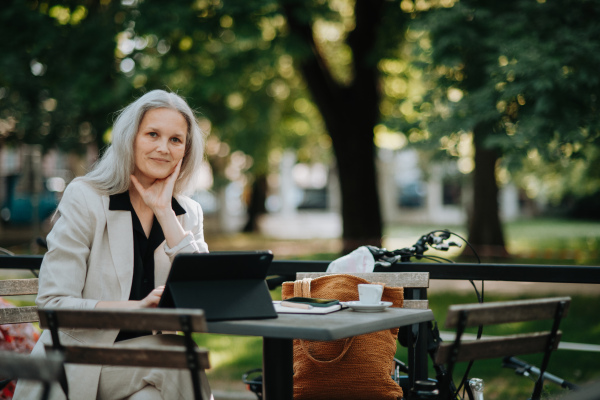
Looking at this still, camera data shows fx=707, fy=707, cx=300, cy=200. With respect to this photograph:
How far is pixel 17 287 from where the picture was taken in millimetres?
3867

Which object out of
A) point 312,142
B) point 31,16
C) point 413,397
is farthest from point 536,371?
point 312,142

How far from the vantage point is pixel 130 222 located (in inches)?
129

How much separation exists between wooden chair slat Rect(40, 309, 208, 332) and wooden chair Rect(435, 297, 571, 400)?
2.90 ft

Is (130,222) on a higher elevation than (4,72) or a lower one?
lower

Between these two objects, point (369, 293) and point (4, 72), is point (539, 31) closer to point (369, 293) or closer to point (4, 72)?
point (369, 293)

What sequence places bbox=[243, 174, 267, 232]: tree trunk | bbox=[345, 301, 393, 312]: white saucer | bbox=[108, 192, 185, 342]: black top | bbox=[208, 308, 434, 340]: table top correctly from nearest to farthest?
bbox=[208, 308, 434, 340]: table top, bbox=[345, 301, 393, 312]: white saucer, bbox=[108, 192, 185, 342]: black top, bbox=[243, 174, 267, 232]: tree trunk

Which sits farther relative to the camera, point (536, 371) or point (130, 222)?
point (536, 371)

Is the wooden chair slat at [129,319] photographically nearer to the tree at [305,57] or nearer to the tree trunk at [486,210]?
the tree at [305,57]

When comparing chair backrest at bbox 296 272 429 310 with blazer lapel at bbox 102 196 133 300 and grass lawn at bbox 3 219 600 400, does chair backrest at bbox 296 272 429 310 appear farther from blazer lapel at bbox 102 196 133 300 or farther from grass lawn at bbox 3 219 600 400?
grass lawn at bbox 3 219 600 400

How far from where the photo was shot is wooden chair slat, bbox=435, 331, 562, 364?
2588mm

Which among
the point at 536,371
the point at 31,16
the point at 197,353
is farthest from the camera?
the point at 31,16

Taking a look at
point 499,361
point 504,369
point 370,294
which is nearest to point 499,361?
point 499,361

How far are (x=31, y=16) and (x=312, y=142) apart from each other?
1511cm

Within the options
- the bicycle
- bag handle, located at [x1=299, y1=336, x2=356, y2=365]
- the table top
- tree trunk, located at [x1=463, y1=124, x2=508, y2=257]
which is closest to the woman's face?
the table top
